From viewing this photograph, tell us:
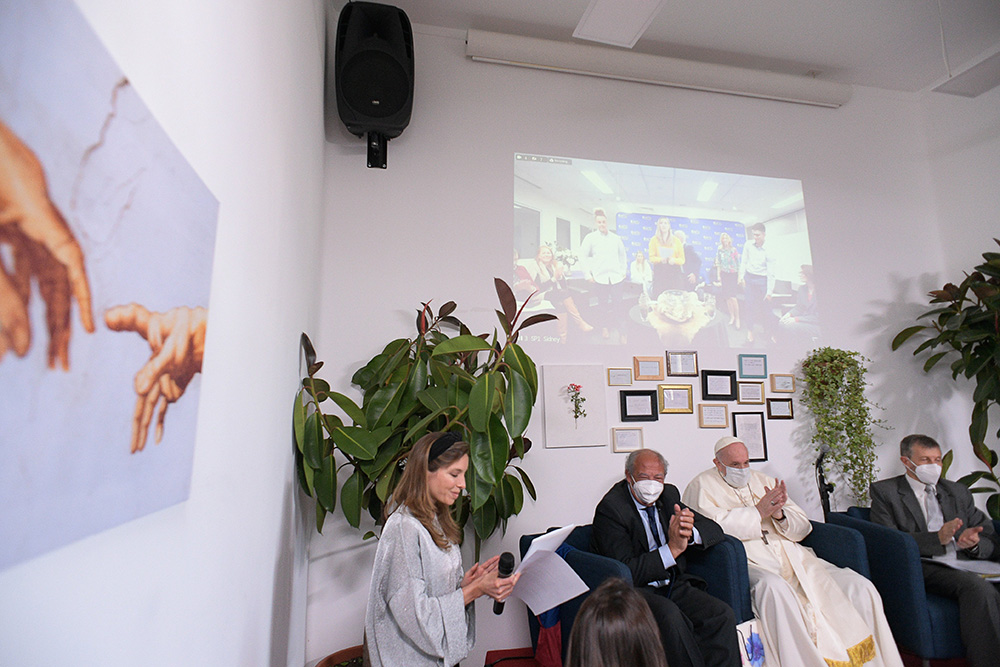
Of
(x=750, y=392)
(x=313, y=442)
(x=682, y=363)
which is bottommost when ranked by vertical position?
(x=313, y=442)

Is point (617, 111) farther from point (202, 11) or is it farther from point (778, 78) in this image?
point (202, 11)

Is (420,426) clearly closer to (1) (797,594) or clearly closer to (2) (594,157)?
(1) (797,594)

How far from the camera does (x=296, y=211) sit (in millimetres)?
2623

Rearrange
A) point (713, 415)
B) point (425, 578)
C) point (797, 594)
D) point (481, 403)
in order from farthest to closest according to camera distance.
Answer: point (713, 415), point (797, 594), point (481, 403), point (425, 578)

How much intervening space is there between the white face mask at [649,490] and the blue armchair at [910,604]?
139 cm

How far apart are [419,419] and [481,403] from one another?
1.70 feet

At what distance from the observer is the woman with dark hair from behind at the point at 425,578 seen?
202 cm

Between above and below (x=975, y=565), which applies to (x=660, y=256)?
above

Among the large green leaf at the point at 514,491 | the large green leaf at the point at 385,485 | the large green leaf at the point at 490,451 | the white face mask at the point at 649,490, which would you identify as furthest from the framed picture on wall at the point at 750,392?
the large green leaf at the point at 385,485

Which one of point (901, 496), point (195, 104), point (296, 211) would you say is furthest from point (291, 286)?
point (901, 496)

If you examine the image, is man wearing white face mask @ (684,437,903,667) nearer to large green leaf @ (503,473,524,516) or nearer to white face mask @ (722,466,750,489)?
white face mask @ (722,466,750,489)

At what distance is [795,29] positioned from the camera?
429 cm

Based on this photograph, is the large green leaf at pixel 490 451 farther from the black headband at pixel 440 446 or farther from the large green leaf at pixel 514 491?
the black headband at pixel 440 446

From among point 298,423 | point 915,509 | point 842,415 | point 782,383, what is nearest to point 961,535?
point 915,509
